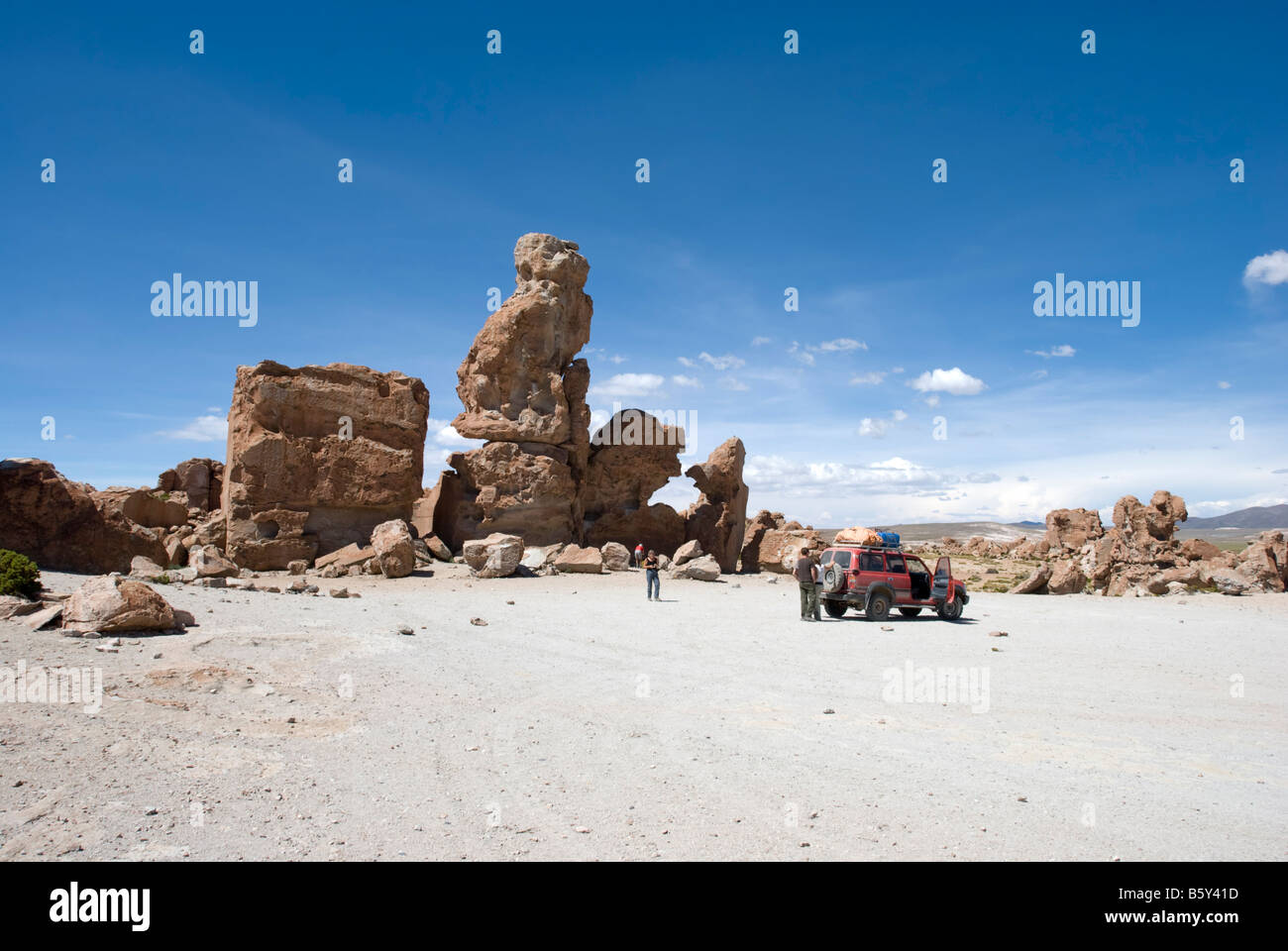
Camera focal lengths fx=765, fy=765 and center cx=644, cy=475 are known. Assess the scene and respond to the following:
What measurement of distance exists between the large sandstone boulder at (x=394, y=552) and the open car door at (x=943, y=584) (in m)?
14.0

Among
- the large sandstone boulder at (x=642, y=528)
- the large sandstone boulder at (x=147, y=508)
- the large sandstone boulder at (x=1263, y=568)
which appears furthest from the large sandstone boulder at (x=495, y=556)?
the large sandstone boulder at (x=1263, y=568)

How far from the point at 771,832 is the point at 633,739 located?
2.28 m

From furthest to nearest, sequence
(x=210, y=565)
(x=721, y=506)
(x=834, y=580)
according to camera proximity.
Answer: (x=721, y=506), (x=210, y=565), (x=834, y=580)

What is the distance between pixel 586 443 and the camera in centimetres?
2917

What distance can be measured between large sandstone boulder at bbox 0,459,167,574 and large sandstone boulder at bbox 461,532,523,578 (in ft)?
28.0

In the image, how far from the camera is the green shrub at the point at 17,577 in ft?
33.7

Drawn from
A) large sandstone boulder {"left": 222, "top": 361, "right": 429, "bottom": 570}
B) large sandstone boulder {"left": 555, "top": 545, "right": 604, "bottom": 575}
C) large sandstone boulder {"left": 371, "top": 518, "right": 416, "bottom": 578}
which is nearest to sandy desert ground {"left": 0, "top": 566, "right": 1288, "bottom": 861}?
large sandstone boulder {"left": 371, "top": 518, "right": 416, "bottom": 578}

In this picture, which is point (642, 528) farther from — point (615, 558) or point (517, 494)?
point (517, 494)

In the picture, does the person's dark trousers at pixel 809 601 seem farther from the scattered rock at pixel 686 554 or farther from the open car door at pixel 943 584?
the scattered rock at pixel 686 554

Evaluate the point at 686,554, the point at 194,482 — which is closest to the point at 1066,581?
the point at 686,554

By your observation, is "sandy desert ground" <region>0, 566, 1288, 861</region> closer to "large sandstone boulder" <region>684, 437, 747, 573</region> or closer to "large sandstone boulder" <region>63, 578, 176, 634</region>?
"large sandstone boulder" <region>63, 578, 176, 634</region>

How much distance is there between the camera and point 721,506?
31609 millimetres

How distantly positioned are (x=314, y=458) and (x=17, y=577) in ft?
43.9
